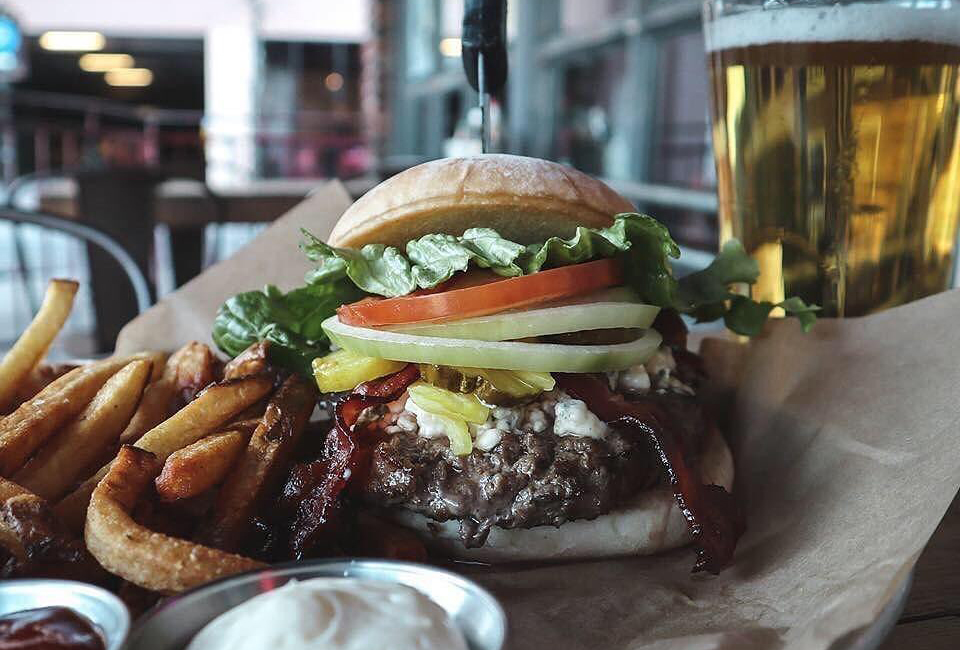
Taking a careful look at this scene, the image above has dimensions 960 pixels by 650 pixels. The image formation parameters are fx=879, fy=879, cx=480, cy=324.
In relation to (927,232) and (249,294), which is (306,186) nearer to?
(249,294)

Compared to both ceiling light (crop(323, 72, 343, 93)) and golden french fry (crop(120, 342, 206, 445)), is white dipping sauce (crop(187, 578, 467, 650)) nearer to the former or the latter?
golden french fry (crop(120, 342, 206, 445))

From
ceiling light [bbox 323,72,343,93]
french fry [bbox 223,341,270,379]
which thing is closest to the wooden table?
french fry [bbox 223,341,270,379]

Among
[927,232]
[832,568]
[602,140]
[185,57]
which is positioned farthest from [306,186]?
[185,57]

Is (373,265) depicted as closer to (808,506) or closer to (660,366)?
(660,366)

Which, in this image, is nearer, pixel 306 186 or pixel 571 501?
pixel 571 501

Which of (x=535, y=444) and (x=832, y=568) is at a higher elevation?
(x=535, y=444)

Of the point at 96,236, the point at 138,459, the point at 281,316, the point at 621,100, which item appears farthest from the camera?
the point at 621,100

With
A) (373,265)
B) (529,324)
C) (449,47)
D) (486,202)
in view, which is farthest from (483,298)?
(449,47)
